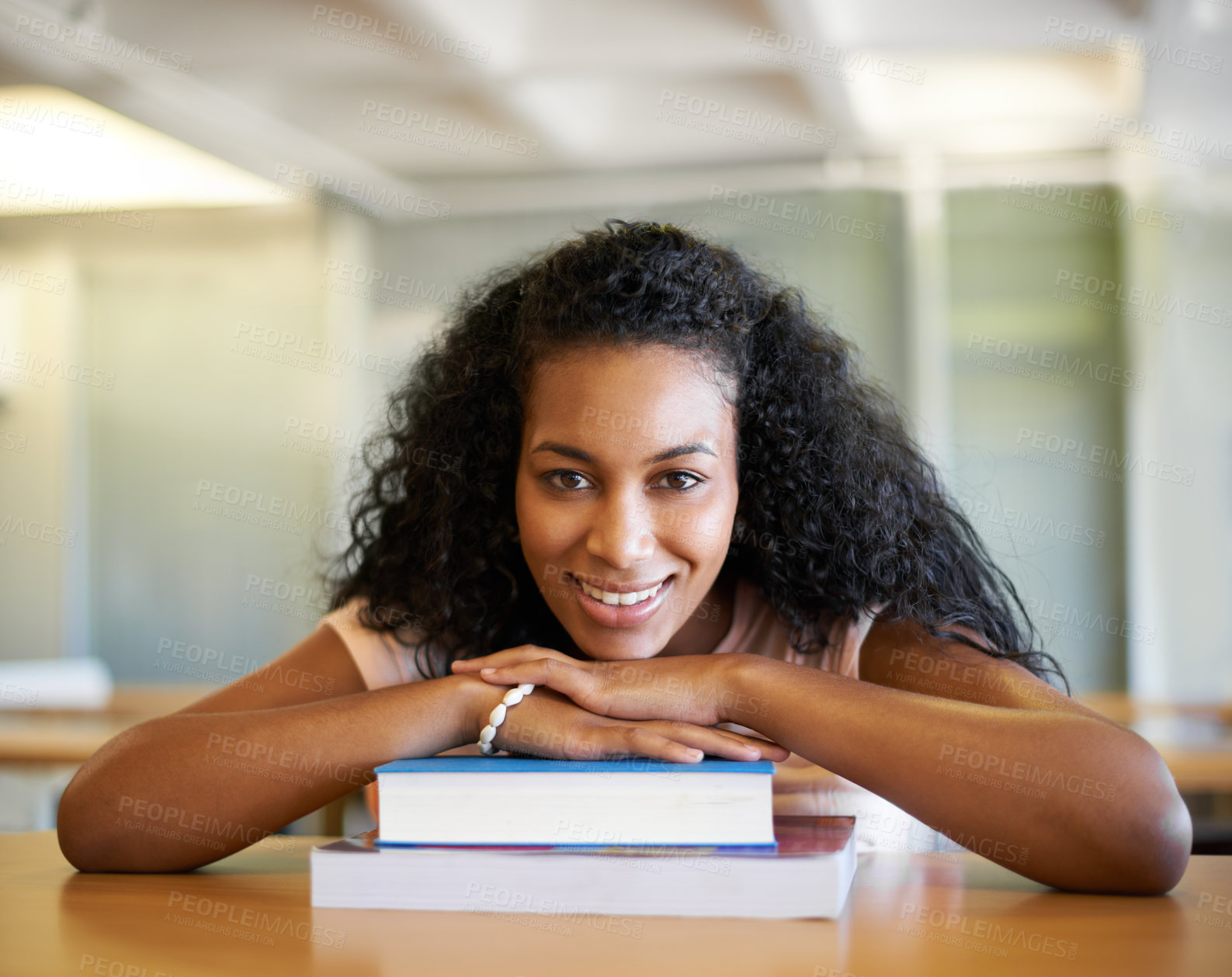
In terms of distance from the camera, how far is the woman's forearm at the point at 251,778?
3.67ft

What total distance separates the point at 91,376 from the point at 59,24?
8.11 ft

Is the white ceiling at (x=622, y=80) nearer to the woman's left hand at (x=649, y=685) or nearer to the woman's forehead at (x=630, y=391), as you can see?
the woman's forehead at (x=630, y=391)

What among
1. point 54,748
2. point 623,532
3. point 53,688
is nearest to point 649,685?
point 623,532

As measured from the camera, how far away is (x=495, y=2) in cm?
395

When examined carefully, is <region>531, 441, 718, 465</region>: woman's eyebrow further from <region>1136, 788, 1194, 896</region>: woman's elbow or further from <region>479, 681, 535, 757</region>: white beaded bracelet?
<region>1136, 788, 1194, 896</region>: woman's elbow

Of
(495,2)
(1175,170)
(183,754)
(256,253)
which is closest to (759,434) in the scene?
(183,754)

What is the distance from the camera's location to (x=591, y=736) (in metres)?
1.05

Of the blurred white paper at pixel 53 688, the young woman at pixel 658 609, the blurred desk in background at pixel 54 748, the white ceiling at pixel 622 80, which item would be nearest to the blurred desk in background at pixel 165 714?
the blurred desk in background at pixel 54 748

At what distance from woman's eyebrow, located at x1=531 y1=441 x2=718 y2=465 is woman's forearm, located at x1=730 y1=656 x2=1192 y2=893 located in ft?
0.91

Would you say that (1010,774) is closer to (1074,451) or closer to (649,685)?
(649,685)

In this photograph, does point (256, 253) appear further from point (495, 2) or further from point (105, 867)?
point (105, 867)

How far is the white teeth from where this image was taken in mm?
1316

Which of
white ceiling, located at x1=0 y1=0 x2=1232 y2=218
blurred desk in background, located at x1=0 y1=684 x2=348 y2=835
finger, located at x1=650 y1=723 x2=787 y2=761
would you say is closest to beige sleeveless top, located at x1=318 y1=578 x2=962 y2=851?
finger, located at x1=650 y1=723 x2=787 y2=761

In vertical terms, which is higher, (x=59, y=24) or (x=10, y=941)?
(x=59, y=24)
